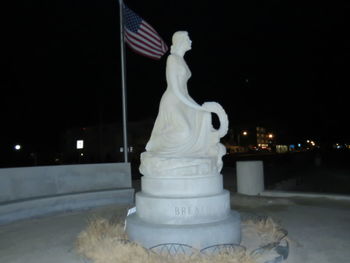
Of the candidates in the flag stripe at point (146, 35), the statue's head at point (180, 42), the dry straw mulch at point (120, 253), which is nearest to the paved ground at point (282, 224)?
the dry straw mulch at point (120, 253)

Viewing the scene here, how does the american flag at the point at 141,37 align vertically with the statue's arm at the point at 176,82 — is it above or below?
above

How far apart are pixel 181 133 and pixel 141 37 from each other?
595cm

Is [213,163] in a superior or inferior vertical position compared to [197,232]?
superior

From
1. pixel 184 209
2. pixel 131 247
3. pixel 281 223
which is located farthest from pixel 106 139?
pixel 131 247

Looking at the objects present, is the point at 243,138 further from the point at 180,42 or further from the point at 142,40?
the point at 180,42

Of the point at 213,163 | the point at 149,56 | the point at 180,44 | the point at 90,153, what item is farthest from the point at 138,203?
the point at 90,153

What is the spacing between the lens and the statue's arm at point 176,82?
202 inches

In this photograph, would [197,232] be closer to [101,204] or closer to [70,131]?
[101,204]

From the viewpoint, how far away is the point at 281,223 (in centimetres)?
676

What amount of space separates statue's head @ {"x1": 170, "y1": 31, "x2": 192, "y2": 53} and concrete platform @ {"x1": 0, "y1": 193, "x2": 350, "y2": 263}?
362 centimetres

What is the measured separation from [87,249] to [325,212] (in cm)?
573

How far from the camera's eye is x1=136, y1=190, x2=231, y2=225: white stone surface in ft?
15.3

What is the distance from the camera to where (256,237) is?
5293 mm

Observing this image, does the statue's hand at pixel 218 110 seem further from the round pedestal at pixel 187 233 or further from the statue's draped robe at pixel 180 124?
the round pedestal at pixel 187 233
